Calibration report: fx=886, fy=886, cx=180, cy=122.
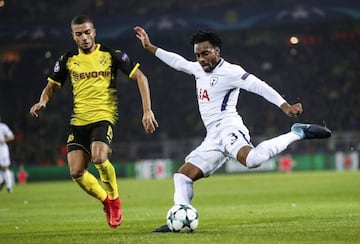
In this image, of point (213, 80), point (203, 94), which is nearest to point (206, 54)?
point (213, 80)

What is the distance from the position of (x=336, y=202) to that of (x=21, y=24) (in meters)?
25.1

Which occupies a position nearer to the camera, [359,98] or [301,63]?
[359,98]

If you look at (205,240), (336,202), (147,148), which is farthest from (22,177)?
(205,240)

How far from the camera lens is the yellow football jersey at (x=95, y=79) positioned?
10.9 m

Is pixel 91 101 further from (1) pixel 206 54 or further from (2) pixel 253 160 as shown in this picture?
(2) pixel 253 160

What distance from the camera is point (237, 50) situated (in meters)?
43.1

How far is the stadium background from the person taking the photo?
3481 cm

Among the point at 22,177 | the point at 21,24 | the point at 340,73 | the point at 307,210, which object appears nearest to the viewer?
the point at 307,210

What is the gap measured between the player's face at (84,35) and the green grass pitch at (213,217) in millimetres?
2285

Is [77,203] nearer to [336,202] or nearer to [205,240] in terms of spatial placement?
[336,202]

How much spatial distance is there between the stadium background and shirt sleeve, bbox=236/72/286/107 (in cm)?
2344

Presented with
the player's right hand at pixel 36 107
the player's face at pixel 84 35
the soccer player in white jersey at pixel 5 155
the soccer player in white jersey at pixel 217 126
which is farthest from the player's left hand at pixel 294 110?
the soccer player in white jersey at pixel 5 155

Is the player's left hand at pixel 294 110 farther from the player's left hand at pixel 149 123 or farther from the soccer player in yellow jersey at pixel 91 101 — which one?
the soccer player in yellow jersey at pixel 91 101

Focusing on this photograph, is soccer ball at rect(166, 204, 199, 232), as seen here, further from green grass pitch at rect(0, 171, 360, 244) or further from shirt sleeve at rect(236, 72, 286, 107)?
shirt sleeve at rect(236, 72, 286, 107)
